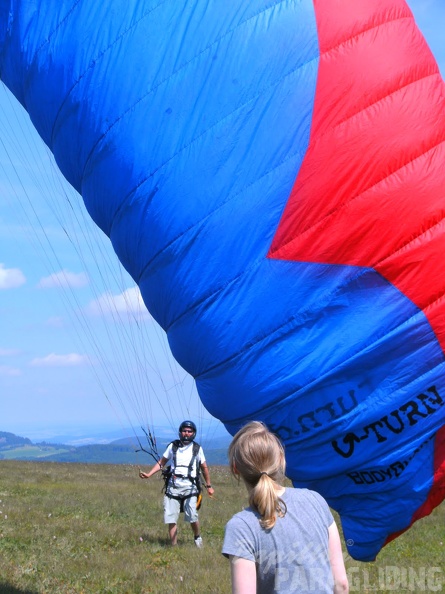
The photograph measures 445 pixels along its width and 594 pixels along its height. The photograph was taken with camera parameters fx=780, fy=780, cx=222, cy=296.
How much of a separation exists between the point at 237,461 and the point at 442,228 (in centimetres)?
320

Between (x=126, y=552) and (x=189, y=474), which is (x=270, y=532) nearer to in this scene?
(x=126, y=552)

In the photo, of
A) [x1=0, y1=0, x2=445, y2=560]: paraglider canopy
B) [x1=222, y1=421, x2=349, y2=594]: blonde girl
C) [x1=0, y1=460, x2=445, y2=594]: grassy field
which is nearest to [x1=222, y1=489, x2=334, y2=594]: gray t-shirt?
[x1=222, y1=421, x2=349, y2=594]: blonde girl

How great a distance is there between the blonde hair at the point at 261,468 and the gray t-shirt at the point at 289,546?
0.15ft

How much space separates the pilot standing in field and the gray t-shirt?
7850 mm

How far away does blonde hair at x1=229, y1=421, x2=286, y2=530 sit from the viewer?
3.20m

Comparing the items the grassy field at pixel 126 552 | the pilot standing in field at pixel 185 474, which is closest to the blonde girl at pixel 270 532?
the grassy field at pixel 126 552

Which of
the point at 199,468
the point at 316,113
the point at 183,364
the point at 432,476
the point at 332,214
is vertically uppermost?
the point at 316,113

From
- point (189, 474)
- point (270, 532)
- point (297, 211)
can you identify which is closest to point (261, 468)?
point (270, 532)

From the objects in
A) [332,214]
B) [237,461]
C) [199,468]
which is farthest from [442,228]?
[199,468]

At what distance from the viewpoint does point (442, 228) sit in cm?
579

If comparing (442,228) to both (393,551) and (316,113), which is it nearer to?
(316,113)

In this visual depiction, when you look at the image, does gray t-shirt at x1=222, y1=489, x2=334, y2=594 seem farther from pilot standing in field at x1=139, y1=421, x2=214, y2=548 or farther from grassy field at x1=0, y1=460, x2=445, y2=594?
pilot standing in field at x1=139, y1=421, x2=214, y2=548

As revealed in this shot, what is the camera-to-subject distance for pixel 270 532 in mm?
3205

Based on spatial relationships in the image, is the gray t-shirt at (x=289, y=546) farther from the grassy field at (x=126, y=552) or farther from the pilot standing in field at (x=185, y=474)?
the pilot standing in field at (x=185, y=474)
